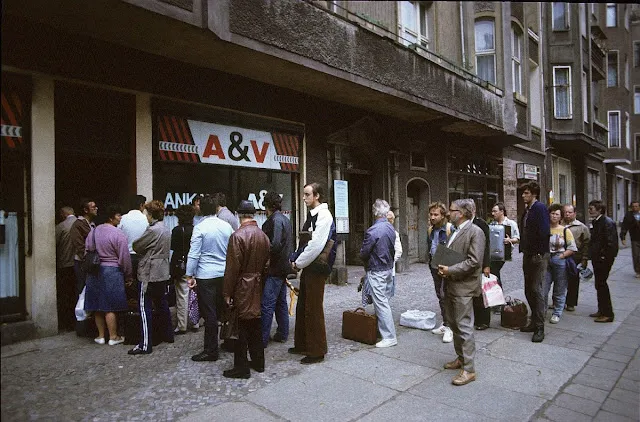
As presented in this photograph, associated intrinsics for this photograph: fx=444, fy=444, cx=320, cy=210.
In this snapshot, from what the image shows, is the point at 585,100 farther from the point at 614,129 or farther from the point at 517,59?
the point at 614,129

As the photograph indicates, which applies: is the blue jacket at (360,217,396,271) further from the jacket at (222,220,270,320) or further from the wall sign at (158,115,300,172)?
the wall sign at (158,115,300,172)

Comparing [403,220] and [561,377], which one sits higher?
[403,220]

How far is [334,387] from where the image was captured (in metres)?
4.18

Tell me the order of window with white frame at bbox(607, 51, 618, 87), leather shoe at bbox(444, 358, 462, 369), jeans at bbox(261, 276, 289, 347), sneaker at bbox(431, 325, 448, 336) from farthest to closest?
window with white frame at bbox(607, 51, 618, 87) < sneaker at bbox(431, 325, 448, 336) < jeans at bbox(261, 276, 289, 347) < leather shoe at bbox(444, 358, 462, 369)

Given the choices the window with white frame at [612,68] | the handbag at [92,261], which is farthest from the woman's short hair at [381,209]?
the window with white frame at [612,68]

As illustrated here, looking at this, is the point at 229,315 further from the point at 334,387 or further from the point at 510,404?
the point at 510,404

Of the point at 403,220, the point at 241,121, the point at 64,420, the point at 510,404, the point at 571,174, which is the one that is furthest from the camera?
the point at 571,174

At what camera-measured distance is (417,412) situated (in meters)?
3.66

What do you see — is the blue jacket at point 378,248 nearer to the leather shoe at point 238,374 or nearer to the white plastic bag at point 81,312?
the leather shoe at point 238,374

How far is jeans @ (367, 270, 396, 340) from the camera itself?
5.37 metres

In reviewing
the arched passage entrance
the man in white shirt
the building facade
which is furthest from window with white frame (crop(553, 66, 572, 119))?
the man in white shirt

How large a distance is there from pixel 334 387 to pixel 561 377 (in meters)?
2.32

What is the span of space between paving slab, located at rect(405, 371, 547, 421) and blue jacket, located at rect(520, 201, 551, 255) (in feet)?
6.86

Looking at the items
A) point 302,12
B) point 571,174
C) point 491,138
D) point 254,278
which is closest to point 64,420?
point 254,278
